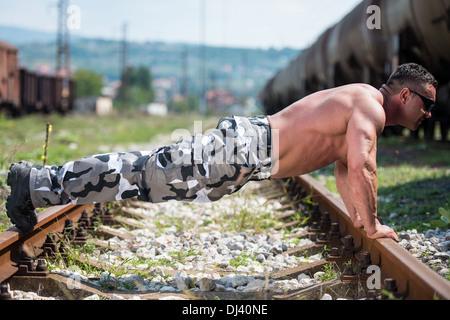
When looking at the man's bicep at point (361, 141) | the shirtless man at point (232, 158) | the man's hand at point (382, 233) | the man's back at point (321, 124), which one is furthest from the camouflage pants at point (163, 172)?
the man's hand at point (382, 233)

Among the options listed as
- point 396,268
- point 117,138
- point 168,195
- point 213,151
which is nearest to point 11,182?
point 168,195

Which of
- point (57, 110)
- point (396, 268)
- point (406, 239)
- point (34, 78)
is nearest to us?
point (396, 268)

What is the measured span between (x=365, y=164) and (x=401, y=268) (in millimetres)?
568

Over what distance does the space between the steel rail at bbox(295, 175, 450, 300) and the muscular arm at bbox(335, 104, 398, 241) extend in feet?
0.36

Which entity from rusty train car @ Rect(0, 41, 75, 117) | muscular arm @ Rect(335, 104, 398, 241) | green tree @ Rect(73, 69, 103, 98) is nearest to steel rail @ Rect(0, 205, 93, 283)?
muscular arm @ Rect(335, 104, 398, 241)

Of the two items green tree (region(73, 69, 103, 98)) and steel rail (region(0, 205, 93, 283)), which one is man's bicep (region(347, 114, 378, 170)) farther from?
green tree (region(73, 69, 103, 98))

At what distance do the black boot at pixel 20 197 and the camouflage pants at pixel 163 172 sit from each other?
1.5 inches

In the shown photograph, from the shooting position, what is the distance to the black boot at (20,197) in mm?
2980

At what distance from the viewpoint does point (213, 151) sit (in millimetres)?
3053

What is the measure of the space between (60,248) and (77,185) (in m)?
0.58

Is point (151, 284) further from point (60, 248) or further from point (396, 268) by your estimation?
point (396, 268)

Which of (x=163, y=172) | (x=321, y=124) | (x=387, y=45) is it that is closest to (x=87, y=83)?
(x=387, y=45)

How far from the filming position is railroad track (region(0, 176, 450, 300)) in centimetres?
247

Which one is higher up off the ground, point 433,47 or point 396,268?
point 433,47
